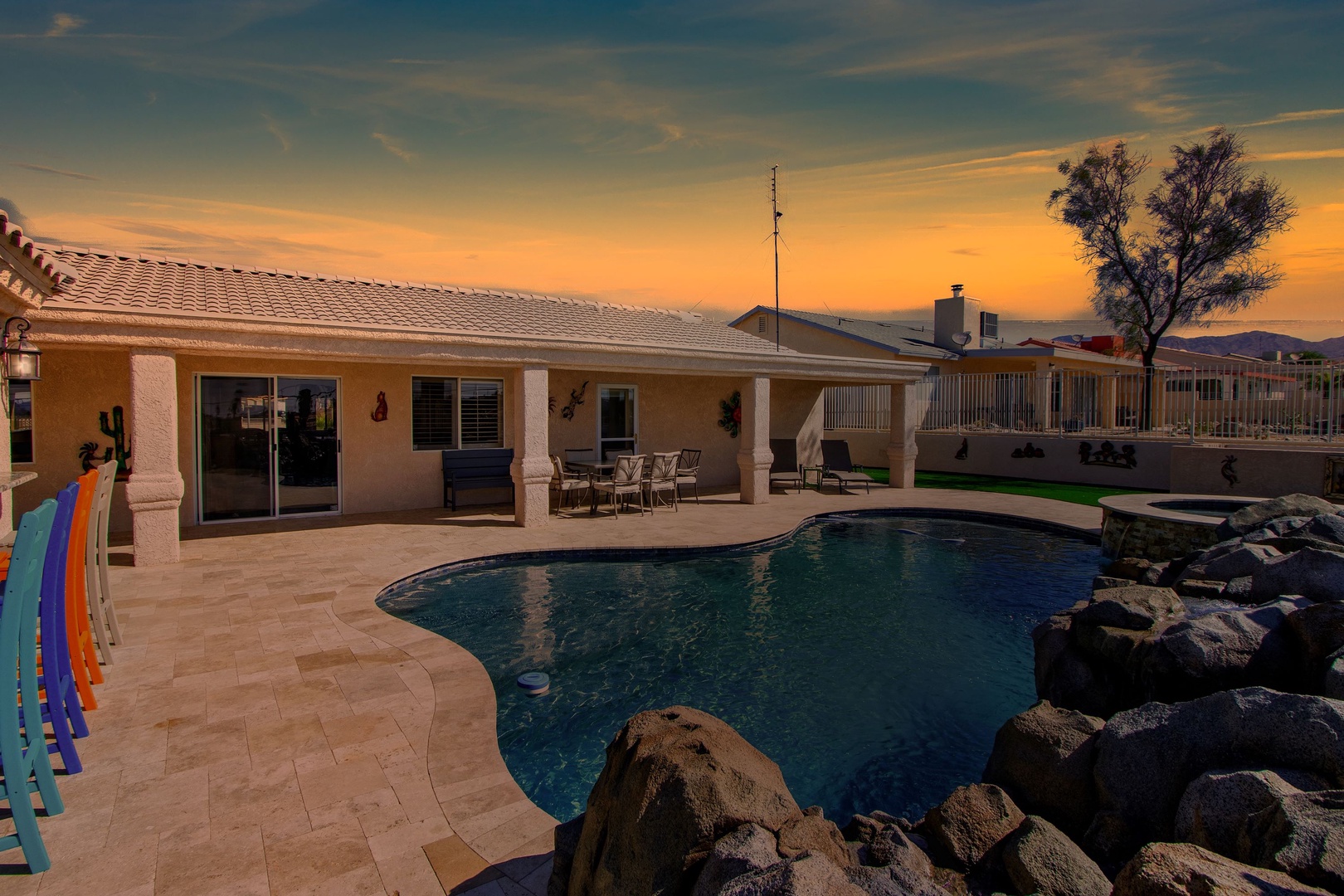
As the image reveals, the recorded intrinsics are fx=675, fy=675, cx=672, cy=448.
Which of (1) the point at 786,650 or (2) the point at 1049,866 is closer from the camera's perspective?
(2) the point at 1049,866

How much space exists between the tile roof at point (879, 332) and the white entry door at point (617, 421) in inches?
488

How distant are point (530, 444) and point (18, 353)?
6.14m

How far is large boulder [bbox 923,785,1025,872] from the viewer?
2.78 meters

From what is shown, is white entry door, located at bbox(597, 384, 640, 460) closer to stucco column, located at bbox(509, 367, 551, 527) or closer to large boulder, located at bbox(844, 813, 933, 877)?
stucco column, located at bbox(509, 367, 551, 527)

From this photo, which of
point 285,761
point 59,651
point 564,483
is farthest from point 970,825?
point 564,483

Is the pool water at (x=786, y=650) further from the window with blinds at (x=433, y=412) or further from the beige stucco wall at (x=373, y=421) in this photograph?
the window with blinds at (x=433, y=412)

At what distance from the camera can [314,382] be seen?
11602 mm

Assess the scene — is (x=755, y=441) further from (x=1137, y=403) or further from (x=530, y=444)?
(x=1137, y=403)

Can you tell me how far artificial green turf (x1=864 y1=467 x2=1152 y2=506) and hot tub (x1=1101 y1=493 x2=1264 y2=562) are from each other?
11.1 feet

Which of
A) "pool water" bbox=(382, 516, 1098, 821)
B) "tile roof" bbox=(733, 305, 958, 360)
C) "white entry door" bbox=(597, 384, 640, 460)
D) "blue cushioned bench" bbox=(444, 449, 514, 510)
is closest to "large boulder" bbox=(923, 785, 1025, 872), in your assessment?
"pool water" bbox=(382, 516, 1098, 821)

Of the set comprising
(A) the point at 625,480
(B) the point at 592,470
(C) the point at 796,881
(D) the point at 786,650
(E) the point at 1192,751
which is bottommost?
(D) the point at 786,650

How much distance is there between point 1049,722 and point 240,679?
5350 mm

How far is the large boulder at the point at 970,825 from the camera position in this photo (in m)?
2.78

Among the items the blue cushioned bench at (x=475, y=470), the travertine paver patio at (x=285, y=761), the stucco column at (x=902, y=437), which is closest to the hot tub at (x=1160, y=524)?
the stucco column at (x=902, y=437)
